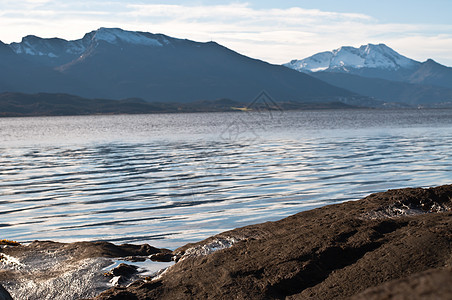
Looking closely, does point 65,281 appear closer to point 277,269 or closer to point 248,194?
point 277,269

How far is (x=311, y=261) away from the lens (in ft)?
27.2

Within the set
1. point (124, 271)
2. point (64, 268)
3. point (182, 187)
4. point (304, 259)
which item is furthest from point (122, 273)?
point (182, 187)

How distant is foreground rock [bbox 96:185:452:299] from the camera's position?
7.60 m

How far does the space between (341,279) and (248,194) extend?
1486cm

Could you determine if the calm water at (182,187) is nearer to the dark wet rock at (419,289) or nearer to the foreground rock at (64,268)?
the foreground rock at (64,268)

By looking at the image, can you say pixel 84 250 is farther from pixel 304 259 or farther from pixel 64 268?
pixel 304 259

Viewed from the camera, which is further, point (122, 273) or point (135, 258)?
point (135, 258)

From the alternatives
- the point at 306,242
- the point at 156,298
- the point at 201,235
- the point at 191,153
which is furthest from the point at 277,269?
the point at 191,153

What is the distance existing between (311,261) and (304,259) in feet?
0.43

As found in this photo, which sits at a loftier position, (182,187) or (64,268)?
(64,268)

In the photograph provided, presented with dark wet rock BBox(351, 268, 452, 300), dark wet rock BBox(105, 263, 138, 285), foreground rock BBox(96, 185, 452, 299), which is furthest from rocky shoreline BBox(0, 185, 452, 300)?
dark wet rock BBox(351, 268, 452, 300)

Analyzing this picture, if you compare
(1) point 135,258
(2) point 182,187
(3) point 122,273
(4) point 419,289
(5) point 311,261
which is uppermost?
(4) point 419,289

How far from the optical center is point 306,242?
8977 millimetres

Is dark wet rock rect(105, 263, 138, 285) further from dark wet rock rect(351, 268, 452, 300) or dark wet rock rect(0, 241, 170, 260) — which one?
dark wet rock rect(351, 268, 452, 300)
